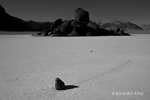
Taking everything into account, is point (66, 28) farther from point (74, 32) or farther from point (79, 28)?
point (79, 28)

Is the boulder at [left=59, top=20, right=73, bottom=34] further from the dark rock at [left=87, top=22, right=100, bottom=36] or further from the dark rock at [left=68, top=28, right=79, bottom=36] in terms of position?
the dark rock at [left=87, top=22, right=100, bottom=36]

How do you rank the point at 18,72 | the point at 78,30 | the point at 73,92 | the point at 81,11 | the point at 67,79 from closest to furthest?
the point at 73,92 → the point at 67,79 → the point at 18,72 → the point at 78,30 → the point at 81,11

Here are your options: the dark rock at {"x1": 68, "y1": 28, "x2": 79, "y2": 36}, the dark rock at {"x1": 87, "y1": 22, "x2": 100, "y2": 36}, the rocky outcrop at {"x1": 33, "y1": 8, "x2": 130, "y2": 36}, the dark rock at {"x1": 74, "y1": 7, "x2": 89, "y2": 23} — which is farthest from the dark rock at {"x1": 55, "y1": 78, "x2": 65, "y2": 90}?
the dark rock at {"x1": 74, "y1": 7, "x2": 89, "y2": 23}

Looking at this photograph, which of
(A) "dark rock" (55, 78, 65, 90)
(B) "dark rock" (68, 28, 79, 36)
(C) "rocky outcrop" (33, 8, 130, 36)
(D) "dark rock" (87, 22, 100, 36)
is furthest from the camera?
(D) "dark rock" (87, 22, 100, 36)

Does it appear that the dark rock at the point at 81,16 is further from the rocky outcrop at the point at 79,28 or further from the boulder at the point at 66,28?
the boulder at the point at 66,28

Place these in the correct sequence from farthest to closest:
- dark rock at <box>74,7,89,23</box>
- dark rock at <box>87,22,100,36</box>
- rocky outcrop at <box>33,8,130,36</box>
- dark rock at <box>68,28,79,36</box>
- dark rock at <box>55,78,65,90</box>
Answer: dark rock at <box>74,7,89,23</box>
dark rock at <box>87,22,100,36</box>
rocky outcrop at <box>33,8,130,36</box>
dark rock at <box>68,28,79,36</box>
dark rock at <box>55,78,65,90</box>

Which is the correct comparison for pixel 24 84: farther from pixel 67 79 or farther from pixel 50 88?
pixel 67 79

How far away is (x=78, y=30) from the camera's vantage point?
1391 inches

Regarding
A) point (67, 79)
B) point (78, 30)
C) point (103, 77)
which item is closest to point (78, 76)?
point (67, 79)

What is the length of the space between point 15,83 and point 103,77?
244 cm

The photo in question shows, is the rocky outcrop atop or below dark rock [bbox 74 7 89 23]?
below

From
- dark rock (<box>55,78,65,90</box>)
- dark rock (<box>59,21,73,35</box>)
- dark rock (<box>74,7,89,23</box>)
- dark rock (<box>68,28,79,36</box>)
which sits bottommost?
dark rock (<box>55,78,65,90</box>)

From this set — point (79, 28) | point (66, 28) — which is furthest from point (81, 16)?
point (66, 28)

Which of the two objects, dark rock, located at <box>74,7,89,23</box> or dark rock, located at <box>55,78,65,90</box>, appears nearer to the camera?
dark rock, located at <box>55,78,65,90</box>
